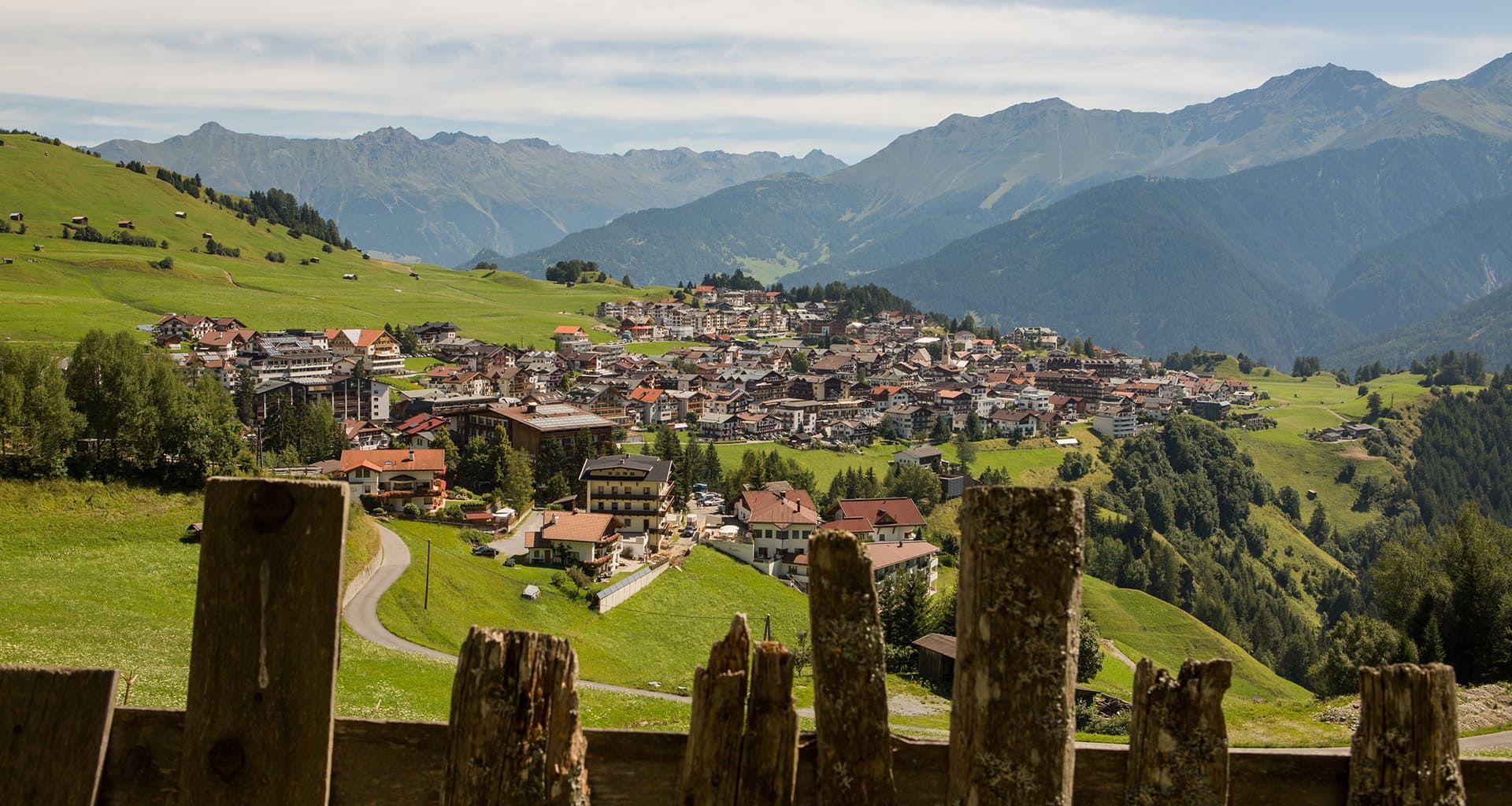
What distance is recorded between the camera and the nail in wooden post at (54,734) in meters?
3.44

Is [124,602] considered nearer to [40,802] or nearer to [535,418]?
[40,802]

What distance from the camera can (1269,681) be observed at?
64.9 metres

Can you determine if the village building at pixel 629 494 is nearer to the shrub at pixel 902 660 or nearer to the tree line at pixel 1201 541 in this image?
the shrub at pixel 902 660

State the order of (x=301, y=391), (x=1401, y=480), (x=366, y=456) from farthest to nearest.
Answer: (x=1401, y=480) < (x=301, y=391) < (x=366, y=456)

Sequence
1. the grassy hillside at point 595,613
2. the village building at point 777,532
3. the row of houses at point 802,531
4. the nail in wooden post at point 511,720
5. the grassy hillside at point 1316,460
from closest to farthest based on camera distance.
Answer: the nail in wooden post at point 511,720
the grassy hillside at point 595,613
the village building at point 777,532
the row of houses at point 802,531
the grassy hillside at point 1316,460

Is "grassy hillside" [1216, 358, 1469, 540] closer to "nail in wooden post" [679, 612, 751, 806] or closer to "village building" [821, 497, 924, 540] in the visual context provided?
"village building" [821, 497, 924, 540]

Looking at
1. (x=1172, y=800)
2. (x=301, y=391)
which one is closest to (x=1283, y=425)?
(x=301, y=391)

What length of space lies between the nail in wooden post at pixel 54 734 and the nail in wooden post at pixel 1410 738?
4.18 metres

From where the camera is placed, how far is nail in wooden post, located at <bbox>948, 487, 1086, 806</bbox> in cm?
342

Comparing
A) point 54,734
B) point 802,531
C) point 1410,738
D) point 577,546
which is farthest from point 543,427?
point 1410,738

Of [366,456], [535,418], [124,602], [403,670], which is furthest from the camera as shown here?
[535,418]

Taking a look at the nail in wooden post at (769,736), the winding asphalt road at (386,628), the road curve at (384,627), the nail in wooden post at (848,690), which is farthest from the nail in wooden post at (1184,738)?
the road curve at (384,627)

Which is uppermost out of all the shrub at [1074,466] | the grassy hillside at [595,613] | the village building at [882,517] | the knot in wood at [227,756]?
the knot in wood at [227,756]

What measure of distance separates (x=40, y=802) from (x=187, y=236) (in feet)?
598
